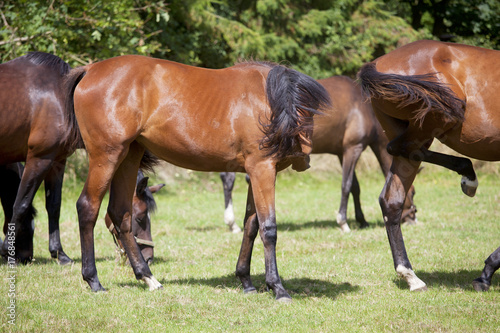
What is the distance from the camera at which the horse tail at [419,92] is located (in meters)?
4.20

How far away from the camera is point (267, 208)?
4.40 meters

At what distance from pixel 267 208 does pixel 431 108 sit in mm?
1526

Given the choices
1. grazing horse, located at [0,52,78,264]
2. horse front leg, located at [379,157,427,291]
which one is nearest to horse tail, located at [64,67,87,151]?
grazing horse, located at [0,52,78,264]

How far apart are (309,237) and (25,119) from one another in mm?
4018

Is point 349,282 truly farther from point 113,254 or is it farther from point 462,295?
point 113,254

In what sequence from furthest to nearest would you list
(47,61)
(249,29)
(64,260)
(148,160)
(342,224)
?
(249,29), (342,224), (64,260), (47,61), (148,160)

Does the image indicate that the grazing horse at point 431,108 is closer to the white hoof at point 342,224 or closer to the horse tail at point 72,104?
the horse tail at point 72,104

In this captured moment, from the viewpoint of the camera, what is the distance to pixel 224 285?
16.5 feet

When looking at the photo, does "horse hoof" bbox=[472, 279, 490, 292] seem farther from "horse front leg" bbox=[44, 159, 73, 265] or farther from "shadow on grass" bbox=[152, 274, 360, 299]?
"horse front leg" bbox=[44, 159, 73, 265]

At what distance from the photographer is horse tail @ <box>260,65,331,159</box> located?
428cm

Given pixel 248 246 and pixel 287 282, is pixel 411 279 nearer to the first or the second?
pixel 287 282

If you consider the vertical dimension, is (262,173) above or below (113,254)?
above

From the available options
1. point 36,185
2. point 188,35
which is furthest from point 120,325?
point 188,35

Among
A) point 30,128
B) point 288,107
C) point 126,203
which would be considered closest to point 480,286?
point 288,107
